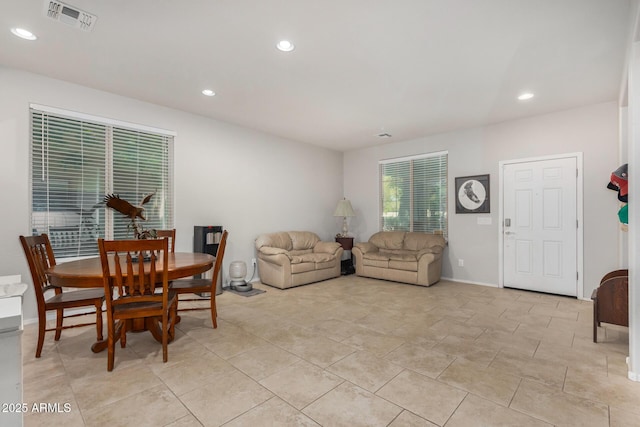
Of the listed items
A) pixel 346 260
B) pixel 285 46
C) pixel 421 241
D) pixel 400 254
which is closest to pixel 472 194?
pixel 421 241

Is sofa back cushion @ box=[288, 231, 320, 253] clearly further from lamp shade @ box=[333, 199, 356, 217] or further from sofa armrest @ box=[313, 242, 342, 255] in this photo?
lamp shade @ box=[333, 199, 356, 217]

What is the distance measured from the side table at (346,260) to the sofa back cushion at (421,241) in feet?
3.76

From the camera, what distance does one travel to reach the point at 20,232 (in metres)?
3.19

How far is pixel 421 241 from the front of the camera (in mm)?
5523

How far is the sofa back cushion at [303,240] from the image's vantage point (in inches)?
225

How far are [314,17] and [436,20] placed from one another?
0.94m

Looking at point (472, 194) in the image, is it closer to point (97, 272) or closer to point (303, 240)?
point (303, 240)

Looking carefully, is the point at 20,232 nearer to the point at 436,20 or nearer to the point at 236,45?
the point at 236,45

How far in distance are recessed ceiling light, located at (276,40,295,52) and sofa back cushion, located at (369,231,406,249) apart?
4.04 m

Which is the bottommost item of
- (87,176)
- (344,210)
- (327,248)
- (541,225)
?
(327,248)

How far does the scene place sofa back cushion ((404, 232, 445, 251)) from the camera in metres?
5.34

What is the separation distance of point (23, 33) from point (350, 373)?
3.80 meters

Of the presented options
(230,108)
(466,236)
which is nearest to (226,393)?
(230,108)

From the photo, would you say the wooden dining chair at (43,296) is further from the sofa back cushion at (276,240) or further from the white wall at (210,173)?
the sofa back cushion at (276,240)
